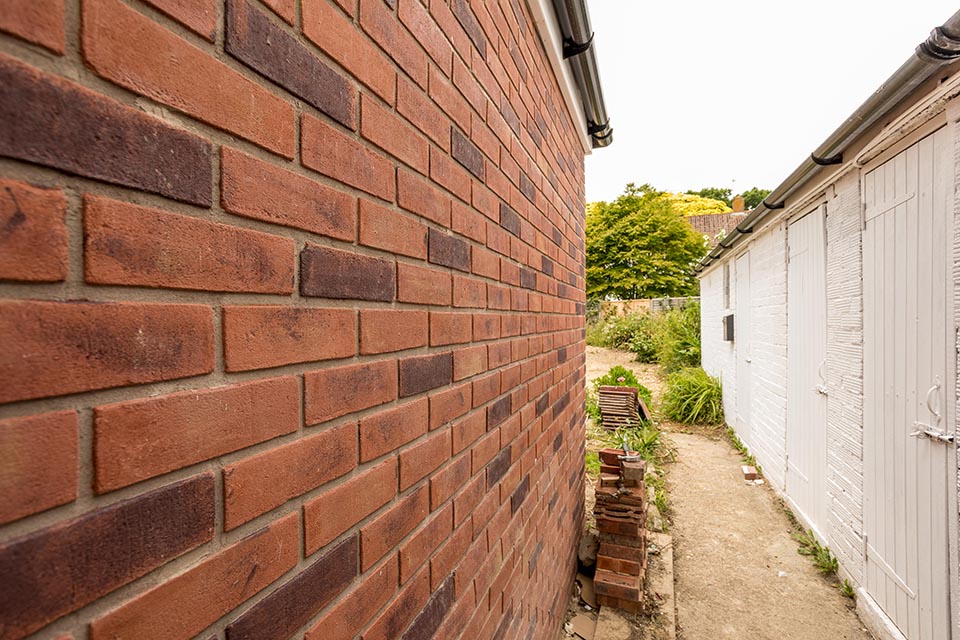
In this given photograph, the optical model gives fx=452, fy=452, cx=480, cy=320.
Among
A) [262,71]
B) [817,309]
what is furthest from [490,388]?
[817,309]

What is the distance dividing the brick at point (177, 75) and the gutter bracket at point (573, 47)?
2.50 metres

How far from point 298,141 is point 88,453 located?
528 millimetres

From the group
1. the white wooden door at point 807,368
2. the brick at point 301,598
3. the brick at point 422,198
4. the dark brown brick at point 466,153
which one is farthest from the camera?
the white wooden door at point 807,368

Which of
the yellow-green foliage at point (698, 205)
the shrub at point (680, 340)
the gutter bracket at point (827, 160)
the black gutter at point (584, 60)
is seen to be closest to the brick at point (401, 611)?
the black gutter at point (584, 60)

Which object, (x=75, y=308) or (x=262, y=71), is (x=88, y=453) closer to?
(x=75, y=308)

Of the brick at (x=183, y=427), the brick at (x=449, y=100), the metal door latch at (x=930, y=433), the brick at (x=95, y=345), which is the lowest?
the metal door latch at (x=930, y=433)

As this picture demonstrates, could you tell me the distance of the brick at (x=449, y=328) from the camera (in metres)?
1.21

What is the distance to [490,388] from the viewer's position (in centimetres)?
162

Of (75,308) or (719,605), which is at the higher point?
(75,308)

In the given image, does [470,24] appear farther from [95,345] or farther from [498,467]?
[498,467]

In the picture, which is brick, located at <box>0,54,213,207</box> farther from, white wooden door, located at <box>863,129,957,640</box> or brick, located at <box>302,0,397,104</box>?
white wooden door, located at <box>863,129,957,640</box>

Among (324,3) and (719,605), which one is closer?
(324,3)

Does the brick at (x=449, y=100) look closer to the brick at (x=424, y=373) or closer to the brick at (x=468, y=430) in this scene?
the brick at (x=424, y=373)

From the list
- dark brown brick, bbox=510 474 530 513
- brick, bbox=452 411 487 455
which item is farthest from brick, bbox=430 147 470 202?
dark brown brick, bbox=510 474 530 513
